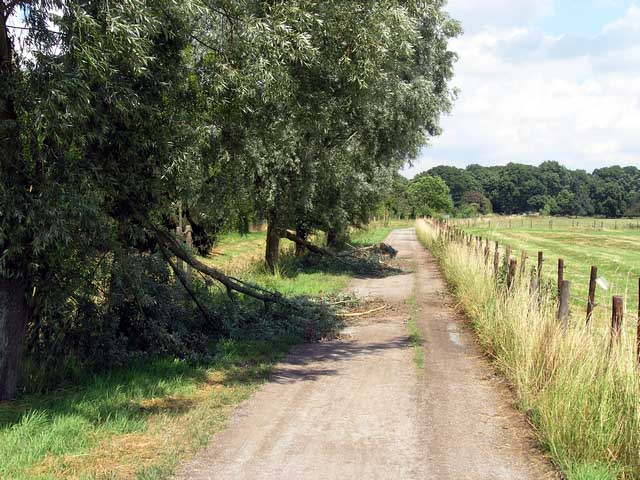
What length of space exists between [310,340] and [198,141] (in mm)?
4582

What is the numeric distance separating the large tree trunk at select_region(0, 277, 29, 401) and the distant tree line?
150410mm

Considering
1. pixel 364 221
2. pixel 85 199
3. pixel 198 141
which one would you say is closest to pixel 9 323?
pixel 85 199

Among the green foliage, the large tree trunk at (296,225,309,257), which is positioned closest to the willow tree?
the large tree trunk at (296,225,309,257)

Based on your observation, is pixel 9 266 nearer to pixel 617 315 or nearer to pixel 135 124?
pixel 135 124

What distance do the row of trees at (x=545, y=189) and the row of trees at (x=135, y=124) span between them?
150955 millimetres

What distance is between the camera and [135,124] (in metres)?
7.61

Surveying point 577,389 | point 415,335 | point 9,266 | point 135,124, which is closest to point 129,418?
point 9,266

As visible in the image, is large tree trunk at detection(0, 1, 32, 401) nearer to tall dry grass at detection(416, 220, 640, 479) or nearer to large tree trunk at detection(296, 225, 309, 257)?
tall dry grass at detection(416, 220, 640, 479)

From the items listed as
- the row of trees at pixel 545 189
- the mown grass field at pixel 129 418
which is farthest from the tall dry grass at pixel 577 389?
the row of trees at pixel 545 189

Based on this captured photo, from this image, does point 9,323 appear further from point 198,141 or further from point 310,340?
point 310,340

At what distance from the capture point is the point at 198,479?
16.4 ft

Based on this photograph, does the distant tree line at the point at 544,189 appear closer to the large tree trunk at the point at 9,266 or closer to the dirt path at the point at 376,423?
the dirt path at the point at 376,423

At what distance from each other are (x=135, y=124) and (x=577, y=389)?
19.0ft

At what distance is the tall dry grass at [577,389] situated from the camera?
4895 mm
